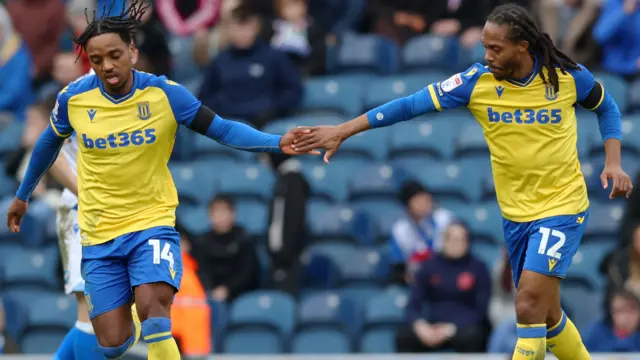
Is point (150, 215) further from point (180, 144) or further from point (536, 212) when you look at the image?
point (180, 144)

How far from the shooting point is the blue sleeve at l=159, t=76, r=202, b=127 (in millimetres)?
7711

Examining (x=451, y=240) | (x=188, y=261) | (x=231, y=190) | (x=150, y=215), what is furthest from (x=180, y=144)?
(x=150, y=215)

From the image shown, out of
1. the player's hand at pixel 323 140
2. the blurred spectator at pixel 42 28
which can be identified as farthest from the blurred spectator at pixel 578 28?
the player's hand at pixel 323 140

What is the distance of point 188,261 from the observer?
11.6 meters

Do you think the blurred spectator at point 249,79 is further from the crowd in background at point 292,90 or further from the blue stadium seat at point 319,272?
the blue stadium seat at point 319,272

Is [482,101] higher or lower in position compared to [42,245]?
higher

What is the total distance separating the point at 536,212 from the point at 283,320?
14.9ft

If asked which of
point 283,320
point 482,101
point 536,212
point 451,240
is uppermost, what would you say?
point 482,101

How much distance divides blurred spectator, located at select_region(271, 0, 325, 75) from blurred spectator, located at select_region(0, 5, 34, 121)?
9.56 ft

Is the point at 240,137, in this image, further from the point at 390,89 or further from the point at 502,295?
the point at 390,89

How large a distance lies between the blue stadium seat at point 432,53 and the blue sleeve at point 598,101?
607 cm

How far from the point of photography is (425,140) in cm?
1334

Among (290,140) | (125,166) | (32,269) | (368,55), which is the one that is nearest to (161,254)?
(125,166)

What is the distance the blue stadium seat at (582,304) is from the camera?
1161 cm
